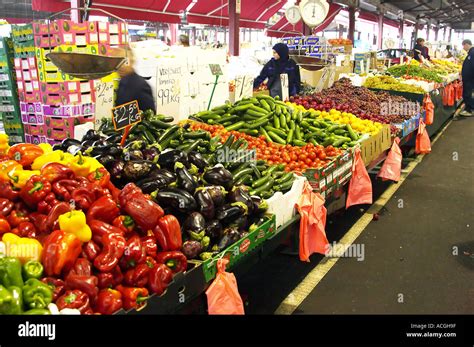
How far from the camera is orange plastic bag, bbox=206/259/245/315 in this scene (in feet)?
9.11

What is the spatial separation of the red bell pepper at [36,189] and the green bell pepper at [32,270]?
442 mm

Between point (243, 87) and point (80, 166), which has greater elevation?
point (243, 87)

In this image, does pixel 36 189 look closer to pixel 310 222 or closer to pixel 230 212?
pixel 230 212

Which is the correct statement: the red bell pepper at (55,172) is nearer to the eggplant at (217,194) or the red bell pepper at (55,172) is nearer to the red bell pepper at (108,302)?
the red bell pepper at (108,302)

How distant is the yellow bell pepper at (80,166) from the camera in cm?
294

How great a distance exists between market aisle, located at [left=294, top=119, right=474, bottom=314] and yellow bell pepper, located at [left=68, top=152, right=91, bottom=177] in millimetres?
2010

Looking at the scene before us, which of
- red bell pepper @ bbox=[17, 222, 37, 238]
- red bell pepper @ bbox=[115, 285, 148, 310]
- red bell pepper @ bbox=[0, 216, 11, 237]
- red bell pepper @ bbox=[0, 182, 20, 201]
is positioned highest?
red bell pepper @ bbox=[0, 182, 20, 201]

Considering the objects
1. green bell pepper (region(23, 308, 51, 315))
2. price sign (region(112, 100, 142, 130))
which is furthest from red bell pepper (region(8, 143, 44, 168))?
green bell pepper (region(23, 308, 51, 315))

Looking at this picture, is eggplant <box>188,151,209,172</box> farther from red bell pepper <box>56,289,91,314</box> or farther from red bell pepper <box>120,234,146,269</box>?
red bell pepper <box>56,289,91,314</box>

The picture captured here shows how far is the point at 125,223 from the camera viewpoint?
8.82ft

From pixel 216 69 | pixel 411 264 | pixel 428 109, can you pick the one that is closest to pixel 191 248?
pixel 411 264

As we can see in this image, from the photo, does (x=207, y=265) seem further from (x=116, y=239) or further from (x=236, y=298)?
(x=116, y=239)

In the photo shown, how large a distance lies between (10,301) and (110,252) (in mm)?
538

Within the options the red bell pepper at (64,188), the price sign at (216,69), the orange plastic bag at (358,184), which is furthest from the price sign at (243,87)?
the red bell pepper at (64,188)
